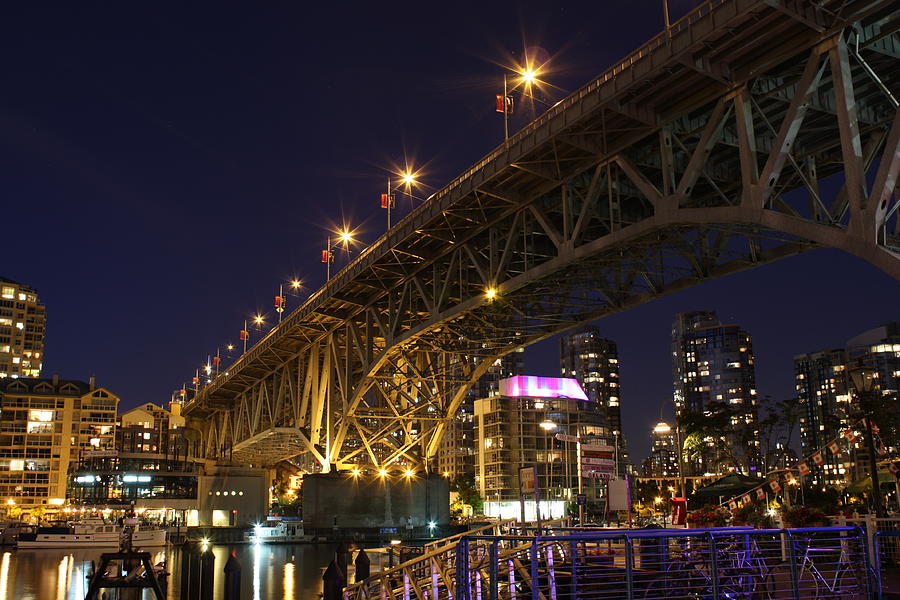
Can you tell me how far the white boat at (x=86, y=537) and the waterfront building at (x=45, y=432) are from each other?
A: 67518 mm

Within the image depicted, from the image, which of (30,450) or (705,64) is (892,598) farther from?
(30,450)

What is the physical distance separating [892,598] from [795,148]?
1837cm

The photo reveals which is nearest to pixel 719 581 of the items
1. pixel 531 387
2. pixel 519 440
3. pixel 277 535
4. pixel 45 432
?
pixel 277 535

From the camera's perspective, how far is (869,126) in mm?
28250

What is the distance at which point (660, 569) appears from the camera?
19172 mm

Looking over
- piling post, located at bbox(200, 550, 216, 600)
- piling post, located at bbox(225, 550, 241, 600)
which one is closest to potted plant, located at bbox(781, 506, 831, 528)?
piling post, located at bbox(225, 550, 241, 600)

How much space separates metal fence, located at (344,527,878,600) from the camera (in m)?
13.8

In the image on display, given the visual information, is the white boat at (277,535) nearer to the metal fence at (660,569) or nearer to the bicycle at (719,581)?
the metal fence at (660,569)

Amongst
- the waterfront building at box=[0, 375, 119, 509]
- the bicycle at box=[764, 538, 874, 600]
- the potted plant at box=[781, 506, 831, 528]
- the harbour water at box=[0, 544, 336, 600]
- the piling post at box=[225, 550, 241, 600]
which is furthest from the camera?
the waterfront building at box=[0, 375, 119, 509]

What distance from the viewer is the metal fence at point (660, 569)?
45.3 ft

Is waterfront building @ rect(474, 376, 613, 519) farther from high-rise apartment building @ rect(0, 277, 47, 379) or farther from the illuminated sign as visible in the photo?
high-rise apartment building @ rect(0, 277, 47, 379)

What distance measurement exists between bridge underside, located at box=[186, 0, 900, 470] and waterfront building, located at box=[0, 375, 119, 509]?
102m

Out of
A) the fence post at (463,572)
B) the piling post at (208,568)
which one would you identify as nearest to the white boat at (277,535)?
the piling post at (208,568)

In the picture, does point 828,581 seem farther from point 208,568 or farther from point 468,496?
point 468,496
